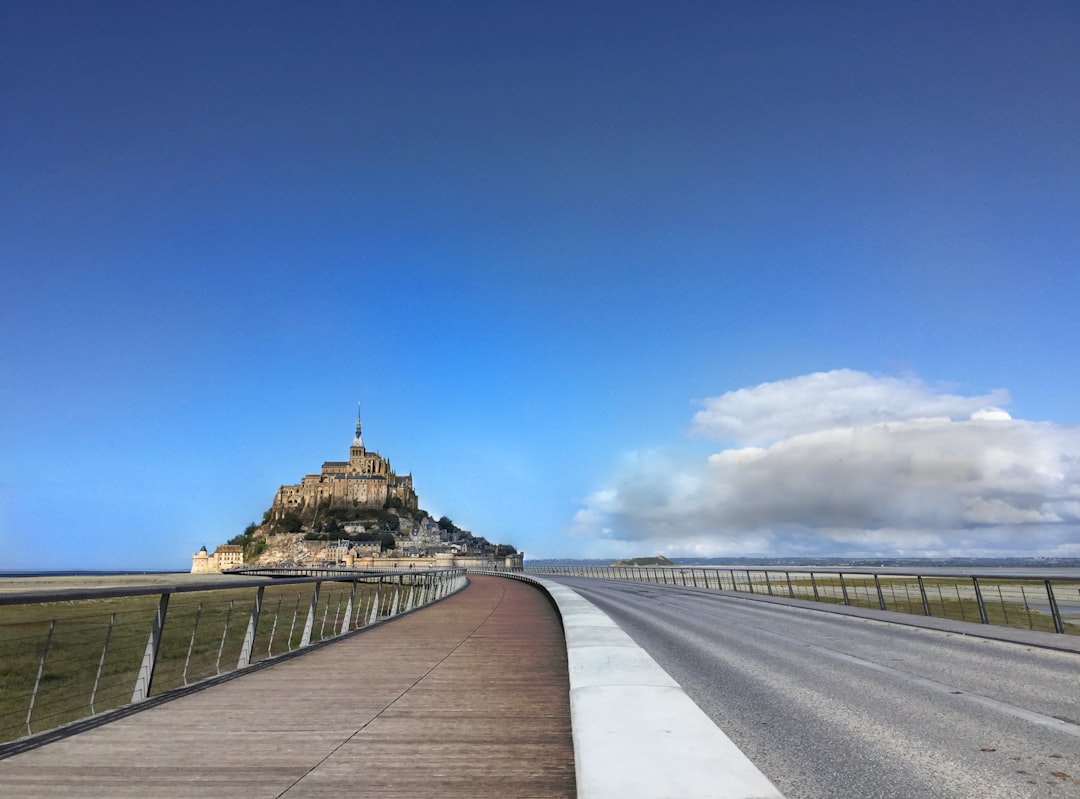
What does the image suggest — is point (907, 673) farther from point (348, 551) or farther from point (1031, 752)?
point (348, 551)

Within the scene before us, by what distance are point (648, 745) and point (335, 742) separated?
2.77 meters

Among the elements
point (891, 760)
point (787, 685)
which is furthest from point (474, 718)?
point (787, 685)

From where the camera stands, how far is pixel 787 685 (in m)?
8.29

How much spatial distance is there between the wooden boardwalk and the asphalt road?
1.87 metres

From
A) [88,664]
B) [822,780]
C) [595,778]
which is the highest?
[595,778]

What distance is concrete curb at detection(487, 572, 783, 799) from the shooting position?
3266 mm

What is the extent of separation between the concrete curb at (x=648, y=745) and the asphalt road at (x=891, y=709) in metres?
0.77

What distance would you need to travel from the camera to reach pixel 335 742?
5.30 metres


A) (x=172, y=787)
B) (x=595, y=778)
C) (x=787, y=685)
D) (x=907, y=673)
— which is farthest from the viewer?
(x=907, y=673)

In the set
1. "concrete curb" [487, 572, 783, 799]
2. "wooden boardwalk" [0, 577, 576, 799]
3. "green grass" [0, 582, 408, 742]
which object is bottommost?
"green grass" [0, 582, 408, 742]

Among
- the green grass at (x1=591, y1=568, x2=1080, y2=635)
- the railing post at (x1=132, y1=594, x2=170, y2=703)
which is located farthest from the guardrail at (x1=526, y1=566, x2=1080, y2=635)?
the railing post at (x1=132, y1=594, x2=170, y2=703)

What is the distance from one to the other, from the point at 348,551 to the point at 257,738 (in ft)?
594

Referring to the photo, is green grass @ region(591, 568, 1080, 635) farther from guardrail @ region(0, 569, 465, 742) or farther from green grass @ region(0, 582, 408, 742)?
green grass @ region(0, 582, 408, 742)

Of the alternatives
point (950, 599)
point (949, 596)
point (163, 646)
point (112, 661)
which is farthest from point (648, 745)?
point (949, 596)
